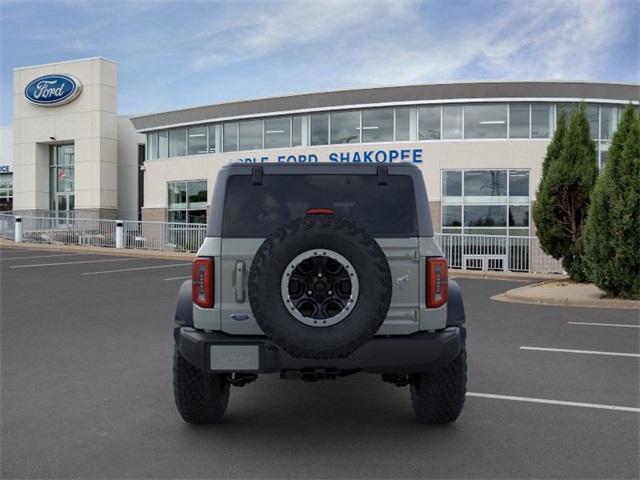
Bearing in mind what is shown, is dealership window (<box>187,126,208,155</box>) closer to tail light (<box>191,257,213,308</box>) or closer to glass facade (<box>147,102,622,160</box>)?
glass facade (<box>147,102,622,160</box>)

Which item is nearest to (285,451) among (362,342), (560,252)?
(362,342)

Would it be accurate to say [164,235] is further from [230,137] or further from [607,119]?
[607,119]

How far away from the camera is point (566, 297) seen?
1237 cm

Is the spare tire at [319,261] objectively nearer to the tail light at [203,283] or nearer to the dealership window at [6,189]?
the tail light at [203,283]

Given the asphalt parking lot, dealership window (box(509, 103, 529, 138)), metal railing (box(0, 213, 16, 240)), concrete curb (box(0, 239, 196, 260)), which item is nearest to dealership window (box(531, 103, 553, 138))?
dealership window (box(509, 103, 529, 138))

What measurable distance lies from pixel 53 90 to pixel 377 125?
19.6 m

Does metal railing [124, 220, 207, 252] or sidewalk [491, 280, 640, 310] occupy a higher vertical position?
metal railing [124, 220, 207, 252]

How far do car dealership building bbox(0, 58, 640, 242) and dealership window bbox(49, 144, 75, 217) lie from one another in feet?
0.23

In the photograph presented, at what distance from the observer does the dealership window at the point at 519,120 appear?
2503 cm

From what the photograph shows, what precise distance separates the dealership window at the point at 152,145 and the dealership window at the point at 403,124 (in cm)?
1360

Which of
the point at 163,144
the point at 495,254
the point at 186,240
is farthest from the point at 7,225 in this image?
the point at 495,254

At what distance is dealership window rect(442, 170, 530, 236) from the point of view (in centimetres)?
2494

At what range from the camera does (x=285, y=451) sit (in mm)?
4098

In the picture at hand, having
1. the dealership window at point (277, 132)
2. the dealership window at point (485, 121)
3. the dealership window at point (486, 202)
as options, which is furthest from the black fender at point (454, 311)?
the dealership window at point (277, 132)
